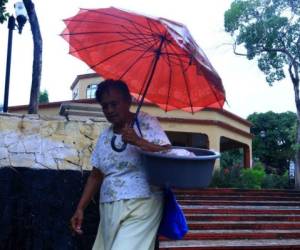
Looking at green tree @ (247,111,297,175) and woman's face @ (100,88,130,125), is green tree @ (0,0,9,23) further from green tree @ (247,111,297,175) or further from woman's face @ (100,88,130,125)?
green tree @ (247,111,297,175)

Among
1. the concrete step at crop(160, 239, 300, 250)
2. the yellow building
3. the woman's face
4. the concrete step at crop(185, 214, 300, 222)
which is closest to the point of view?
the woman's face

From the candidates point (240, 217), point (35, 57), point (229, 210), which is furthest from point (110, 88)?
point (229, 210)

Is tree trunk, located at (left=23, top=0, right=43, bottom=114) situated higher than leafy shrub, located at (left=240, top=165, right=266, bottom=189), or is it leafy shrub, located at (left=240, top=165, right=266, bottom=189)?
tree trunk, located at (left=23, top=0, right=43, bottom=114)

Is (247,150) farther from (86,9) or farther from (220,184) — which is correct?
(86,9)

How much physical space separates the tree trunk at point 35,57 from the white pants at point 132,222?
4338mm

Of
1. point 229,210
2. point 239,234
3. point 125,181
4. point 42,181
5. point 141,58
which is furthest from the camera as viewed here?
point 229,210

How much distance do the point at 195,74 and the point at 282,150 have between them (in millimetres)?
30636

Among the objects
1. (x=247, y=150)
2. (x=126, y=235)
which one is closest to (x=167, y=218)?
(x=126, y=235)

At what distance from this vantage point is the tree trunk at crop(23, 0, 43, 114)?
674 centimetres

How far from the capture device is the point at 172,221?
264 cm

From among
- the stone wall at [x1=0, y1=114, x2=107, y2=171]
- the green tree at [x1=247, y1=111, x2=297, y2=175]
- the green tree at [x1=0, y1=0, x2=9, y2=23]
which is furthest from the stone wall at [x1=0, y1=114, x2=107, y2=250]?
the green tree at [x1=247, y1=111, x2=297, y2=175]

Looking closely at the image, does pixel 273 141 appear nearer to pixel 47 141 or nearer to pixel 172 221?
pixel 47 141

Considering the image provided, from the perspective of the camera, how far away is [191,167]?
244cm

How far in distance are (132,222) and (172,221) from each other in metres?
0.24
